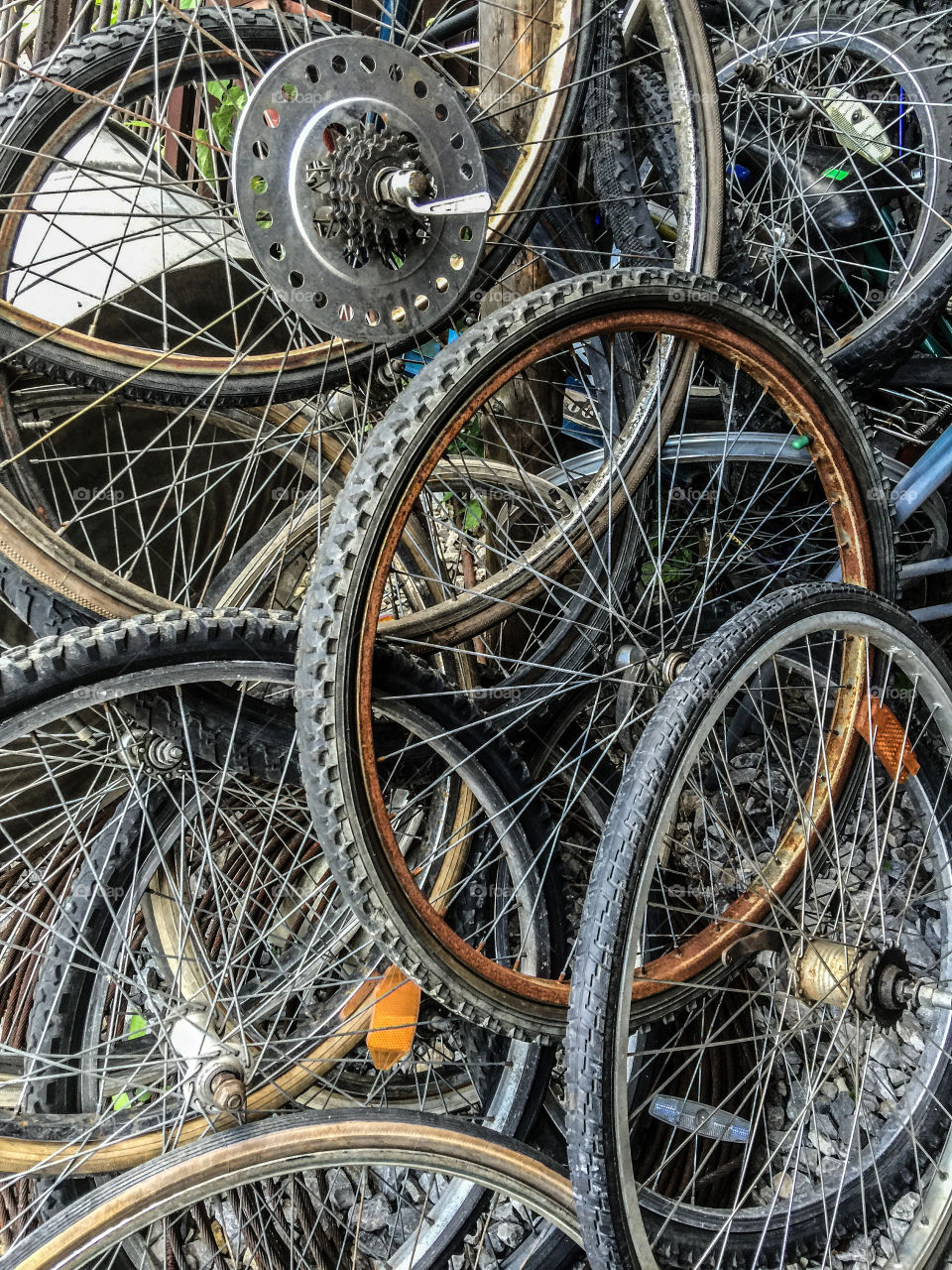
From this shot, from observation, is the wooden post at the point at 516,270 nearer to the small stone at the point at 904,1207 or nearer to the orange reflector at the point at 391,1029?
the orange reflector at the point at 391,1029

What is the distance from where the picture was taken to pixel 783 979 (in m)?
1.81

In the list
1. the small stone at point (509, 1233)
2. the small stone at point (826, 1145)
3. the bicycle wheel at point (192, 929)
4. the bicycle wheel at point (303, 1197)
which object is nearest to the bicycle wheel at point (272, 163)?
the bicycle wheel at point (192, 929)

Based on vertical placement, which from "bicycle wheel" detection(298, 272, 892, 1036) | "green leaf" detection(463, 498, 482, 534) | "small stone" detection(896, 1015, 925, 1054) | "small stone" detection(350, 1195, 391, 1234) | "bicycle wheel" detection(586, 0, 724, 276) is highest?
"bicycle wheel" detection(586, 0, 724, 276)

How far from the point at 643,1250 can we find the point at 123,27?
1.93 meters

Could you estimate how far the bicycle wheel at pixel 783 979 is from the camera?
118 centimetres

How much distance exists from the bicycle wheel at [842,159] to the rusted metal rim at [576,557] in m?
0.46

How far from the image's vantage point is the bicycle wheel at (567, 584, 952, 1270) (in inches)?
46.3

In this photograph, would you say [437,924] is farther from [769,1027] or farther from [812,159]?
[812,159]

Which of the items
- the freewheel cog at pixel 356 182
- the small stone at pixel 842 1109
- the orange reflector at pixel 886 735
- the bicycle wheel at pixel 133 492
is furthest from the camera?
the small stone at pixel 842 1109

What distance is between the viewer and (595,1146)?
3.78 ft

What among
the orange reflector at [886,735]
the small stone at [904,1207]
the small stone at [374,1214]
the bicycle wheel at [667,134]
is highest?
the bicycle wheel at [667,134]

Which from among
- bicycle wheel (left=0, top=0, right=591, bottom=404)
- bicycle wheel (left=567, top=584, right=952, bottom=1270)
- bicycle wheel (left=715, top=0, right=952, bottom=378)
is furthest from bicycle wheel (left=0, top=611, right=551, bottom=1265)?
bicycle wheel (left=715, top=0, right=952, bottom=378)

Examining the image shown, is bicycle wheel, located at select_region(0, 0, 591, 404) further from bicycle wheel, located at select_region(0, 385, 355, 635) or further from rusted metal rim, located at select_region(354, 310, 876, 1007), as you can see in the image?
rusted metal rim, located at select_region(354, 310, 876, 1007)

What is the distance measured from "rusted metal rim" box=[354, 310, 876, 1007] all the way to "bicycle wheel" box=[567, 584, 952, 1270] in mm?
13
